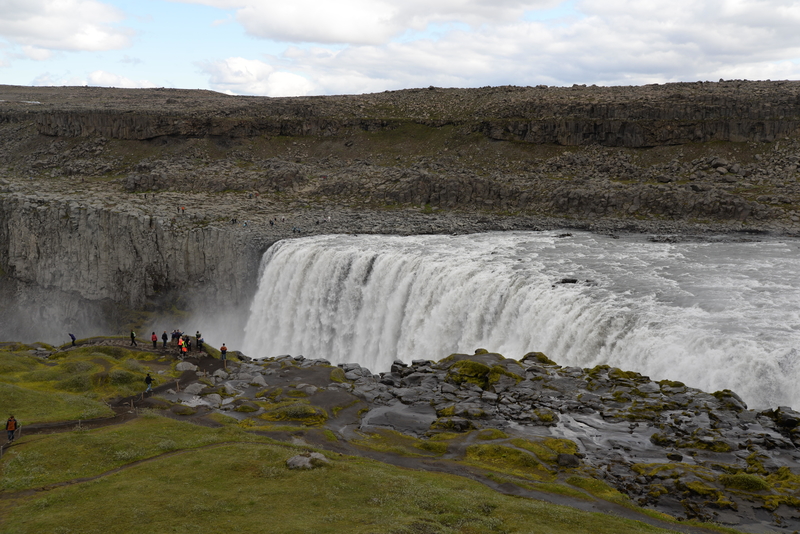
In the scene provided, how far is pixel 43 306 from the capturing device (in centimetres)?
7781

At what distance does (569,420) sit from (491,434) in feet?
14.2

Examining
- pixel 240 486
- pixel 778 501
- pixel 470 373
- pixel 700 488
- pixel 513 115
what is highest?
pixel 513 115

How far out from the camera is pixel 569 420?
30422mm

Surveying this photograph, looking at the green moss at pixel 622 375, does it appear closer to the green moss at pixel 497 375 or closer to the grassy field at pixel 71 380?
the green moss at pixel 497 375

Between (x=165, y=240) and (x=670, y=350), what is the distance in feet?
194

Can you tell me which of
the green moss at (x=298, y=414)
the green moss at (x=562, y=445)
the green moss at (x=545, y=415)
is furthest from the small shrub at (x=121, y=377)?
the green moss at (x=562, y=445)

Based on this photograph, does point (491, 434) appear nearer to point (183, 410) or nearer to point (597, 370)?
point (597, 370)

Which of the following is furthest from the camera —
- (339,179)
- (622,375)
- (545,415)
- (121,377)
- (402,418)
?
(339,179)

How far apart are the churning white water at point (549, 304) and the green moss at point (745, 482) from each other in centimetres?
811

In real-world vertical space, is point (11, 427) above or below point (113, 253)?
below

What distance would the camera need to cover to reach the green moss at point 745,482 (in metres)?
22.8

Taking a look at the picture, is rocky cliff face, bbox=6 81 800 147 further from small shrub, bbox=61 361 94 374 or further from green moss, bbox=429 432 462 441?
small shrub, bbox=61 361 94 374

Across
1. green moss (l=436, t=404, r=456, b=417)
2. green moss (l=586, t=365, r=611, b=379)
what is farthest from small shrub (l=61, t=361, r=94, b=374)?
green moss (l=586, t=365, r=611, b=379)

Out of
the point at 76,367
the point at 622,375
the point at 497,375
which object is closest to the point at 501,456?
the point at 497,375
